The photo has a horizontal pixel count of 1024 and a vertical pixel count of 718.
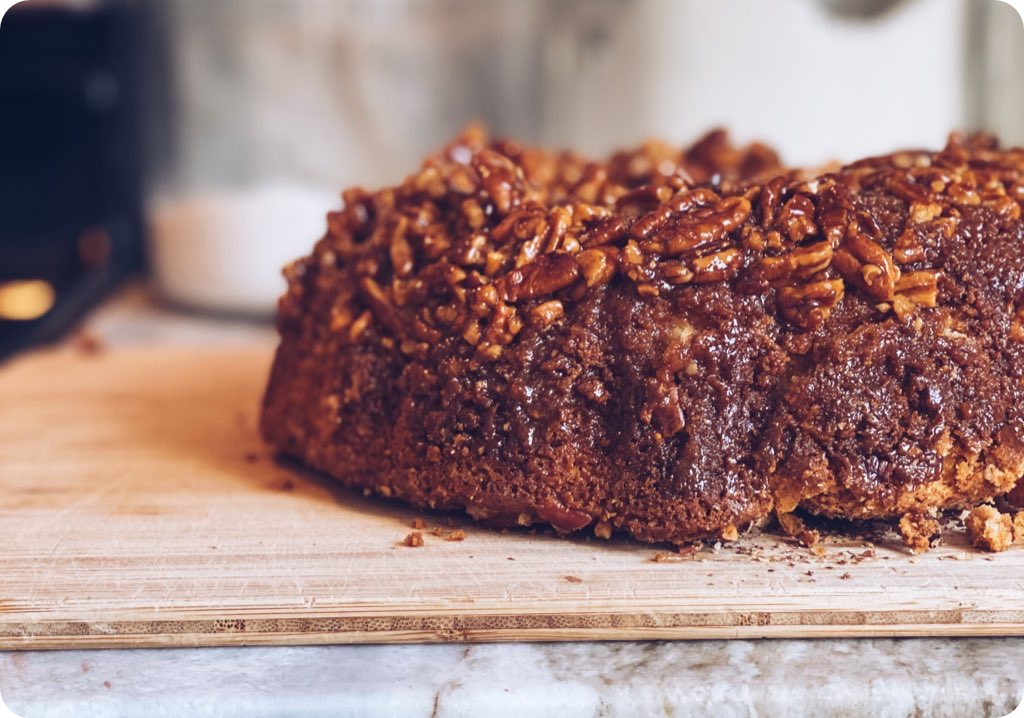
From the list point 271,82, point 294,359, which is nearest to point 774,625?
point 294,359

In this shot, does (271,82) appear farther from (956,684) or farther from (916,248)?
(956,684)

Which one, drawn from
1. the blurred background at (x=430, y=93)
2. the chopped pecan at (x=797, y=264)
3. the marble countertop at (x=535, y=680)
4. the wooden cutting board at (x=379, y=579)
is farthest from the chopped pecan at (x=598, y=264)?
the blurred background at (x=430, y=93)

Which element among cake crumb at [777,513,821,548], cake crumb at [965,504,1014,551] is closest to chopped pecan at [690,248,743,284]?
cake crumb at [777,513,821,548]

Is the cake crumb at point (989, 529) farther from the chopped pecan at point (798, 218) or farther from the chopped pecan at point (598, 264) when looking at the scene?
the chopped pecan at point (598, 264)

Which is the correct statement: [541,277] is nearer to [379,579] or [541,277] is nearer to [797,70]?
[379,579]

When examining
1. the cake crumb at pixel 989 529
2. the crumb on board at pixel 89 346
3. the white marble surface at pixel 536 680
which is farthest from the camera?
the crumb on board at pixel 89 346

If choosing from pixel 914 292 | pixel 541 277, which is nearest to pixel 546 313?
pixel 541 277
